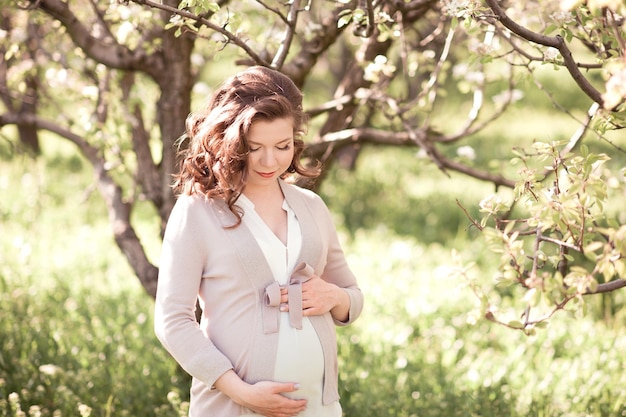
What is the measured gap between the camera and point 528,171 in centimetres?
209

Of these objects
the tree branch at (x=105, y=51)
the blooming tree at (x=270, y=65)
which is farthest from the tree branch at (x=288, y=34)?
the tree branch at (x=105, y=51)

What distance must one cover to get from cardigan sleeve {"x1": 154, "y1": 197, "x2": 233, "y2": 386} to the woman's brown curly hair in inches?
5.8

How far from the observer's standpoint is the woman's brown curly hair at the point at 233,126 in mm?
2045

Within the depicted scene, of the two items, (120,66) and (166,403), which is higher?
(120,66)

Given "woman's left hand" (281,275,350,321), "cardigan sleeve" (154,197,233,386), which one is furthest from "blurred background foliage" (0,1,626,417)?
"cardigan sleeve" (154,197,233,386)

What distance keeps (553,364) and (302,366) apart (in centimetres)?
238

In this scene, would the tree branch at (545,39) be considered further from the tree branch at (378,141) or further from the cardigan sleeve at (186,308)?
the tree branch at (378,141)

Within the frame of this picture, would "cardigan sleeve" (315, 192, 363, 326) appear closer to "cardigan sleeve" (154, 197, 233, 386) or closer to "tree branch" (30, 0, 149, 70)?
"cardigan sleeve" (154, 197, 233, 386)

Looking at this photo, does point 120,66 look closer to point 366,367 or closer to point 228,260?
point 228,260

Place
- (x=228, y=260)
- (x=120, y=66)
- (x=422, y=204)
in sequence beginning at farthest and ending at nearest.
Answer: (x=422, y=204), (x=120, y=66), (x=228, y=260)

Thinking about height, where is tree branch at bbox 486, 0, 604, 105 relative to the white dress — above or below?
above

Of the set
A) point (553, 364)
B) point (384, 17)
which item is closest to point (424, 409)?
point (553, 364)

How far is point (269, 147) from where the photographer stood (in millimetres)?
2064

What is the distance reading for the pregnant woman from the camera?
2031 mm
